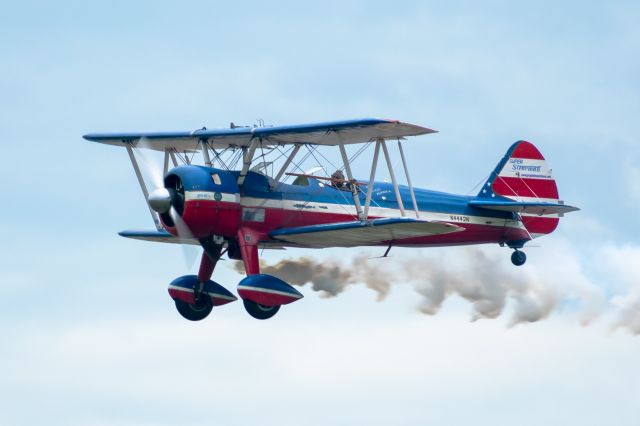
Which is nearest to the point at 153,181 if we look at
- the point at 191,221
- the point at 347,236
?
the point at 191,221

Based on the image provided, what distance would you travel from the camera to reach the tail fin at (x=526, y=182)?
3441cm

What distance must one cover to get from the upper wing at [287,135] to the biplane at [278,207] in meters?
0.02

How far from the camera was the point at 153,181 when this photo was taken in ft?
101

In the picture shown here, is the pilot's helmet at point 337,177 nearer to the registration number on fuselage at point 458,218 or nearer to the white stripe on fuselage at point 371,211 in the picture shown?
the white stripe on fuselage at point 371,211

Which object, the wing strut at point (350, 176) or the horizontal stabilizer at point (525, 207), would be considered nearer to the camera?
the wing strut at point (350, 176)

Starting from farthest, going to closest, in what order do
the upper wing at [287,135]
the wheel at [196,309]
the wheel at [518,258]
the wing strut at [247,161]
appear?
the wheel at [518,258] → the wheel at [196,309] → the wing strut at [247,161] → the upper wing at [287,135]

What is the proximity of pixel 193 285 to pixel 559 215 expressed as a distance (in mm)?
8251

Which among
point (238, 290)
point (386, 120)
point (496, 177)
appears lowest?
point (238, 290)

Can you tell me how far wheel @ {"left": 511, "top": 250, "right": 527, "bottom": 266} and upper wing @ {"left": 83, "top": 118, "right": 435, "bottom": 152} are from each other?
537cm

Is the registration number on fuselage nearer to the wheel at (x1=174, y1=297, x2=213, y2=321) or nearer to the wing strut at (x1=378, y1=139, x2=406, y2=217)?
the wing strut at (x1=378, y1=139, x2=406, y2=217)

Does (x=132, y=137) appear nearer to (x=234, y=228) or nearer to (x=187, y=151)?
(x=187, y=151)

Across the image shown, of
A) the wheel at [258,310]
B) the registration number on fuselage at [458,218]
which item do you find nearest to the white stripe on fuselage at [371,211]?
the registration number on fuselage at [458,218]

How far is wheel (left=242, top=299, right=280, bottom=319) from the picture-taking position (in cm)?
2984

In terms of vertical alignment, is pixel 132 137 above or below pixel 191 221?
above
